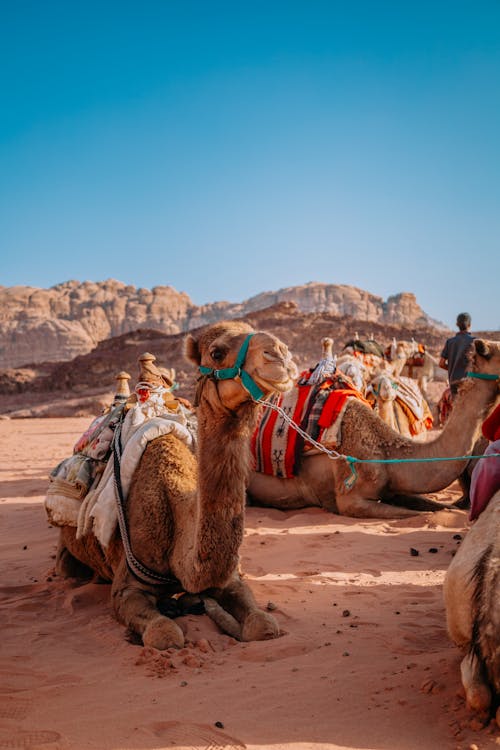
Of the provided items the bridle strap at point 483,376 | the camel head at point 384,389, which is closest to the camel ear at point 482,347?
the bridle strap at point 483,376

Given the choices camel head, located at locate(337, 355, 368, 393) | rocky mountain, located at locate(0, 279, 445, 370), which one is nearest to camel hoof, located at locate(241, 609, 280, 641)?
camel head, located at locate(337, 355, 368, 393)

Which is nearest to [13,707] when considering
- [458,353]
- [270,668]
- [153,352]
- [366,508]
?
[270,668]

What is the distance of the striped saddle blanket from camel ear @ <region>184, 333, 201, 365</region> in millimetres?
3606

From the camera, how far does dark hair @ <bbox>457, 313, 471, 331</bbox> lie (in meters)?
9.62

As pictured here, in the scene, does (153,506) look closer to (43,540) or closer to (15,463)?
(43,540)

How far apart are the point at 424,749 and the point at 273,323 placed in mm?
41315

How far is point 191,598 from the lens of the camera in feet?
13.2

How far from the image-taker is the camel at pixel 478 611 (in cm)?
238

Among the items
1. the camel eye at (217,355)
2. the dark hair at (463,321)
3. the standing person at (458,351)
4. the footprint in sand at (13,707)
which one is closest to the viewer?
the footprint in sand at (13,707)

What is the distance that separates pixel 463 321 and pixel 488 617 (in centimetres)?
778

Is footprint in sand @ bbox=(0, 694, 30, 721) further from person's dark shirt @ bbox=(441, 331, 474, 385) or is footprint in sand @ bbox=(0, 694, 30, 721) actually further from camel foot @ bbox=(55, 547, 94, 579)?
person's dark shirt @ bbox=(441, 331, 474, 385)

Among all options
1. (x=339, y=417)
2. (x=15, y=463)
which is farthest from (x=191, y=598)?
(x=15, y=463)

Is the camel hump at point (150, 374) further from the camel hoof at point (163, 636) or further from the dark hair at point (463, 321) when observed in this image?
the dark hair at point (463, 321)

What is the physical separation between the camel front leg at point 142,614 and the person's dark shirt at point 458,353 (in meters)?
6.43
